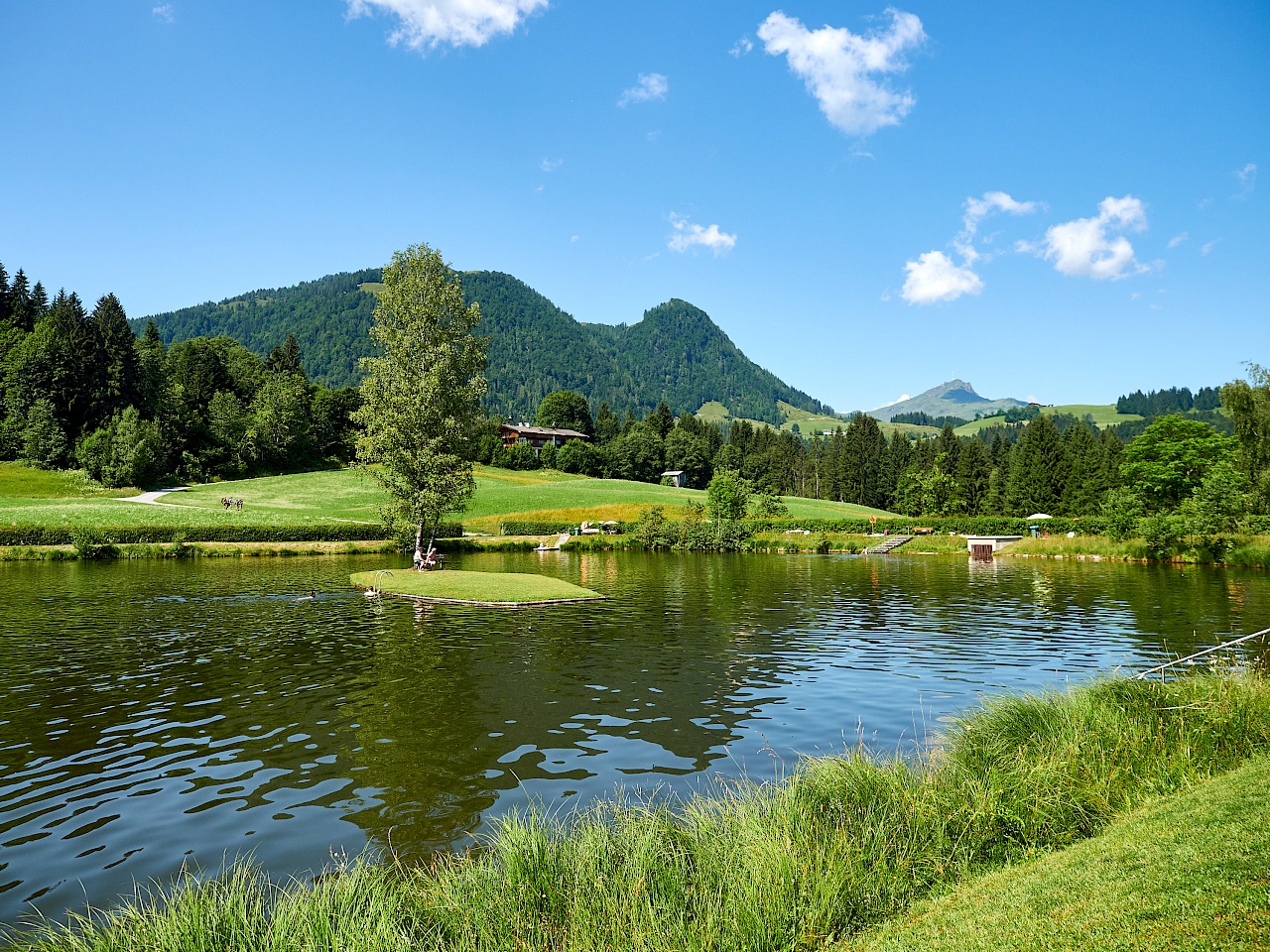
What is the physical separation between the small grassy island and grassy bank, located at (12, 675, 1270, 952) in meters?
24.4

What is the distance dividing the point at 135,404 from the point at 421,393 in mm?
90884

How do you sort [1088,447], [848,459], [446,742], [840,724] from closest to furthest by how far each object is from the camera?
[446,742] → [840,724] → [1088,447] → [848,459]

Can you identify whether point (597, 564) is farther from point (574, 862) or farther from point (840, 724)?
point (574, 862)

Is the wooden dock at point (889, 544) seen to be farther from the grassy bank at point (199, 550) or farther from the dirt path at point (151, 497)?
the dirt path at point (151, 497)

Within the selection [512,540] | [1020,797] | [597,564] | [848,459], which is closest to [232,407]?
[512,540]

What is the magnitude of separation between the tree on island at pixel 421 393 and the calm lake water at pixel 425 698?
51.4 feet

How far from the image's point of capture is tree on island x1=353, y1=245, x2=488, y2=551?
5525 cm

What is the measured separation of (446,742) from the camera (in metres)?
15.5

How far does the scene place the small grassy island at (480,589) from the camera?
117 ft

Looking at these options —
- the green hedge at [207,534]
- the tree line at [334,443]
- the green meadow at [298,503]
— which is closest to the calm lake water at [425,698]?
the green hedge at [207,534]

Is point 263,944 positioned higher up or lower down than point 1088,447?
lower down

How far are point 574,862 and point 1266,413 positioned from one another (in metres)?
79.2

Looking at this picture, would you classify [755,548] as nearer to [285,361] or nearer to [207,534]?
[207,534]

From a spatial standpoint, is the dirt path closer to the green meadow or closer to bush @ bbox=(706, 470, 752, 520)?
the green meadow
